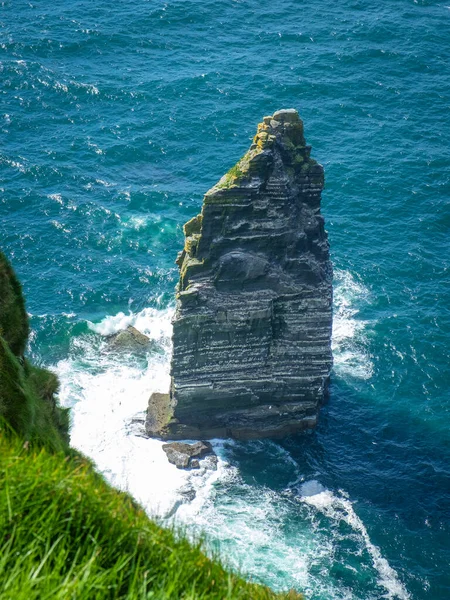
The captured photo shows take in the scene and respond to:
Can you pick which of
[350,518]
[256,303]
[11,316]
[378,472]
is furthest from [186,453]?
[11,316]

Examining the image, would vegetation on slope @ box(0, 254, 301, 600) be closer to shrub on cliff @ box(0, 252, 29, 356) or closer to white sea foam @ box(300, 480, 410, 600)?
shrub on cliff @ box(0, 252, 29, 356)

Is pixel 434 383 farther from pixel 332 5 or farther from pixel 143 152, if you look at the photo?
pixel 332 5

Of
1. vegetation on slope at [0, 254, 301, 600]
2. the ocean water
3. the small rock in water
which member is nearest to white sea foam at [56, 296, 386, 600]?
the ocean water

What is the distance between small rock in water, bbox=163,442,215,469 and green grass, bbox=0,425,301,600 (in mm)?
65008

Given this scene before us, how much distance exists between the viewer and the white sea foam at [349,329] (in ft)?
325

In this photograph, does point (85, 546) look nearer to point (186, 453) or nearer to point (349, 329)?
point (186, 453)

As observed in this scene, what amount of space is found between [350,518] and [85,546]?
209 ft

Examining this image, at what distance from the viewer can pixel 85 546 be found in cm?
2058

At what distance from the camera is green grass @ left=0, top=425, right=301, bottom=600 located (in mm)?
19250

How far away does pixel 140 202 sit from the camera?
12069 cm

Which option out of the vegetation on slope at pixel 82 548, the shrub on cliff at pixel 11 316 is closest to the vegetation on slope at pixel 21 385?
the shrub on cliff at pixel 11 316

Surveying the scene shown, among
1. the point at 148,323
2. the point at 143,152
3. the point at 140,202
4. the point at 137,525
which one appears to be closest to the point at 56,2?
the point at 143,152

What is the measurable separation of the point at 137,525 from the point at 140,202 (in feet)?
334

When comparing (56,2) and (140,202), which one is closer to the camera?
(140,202)
